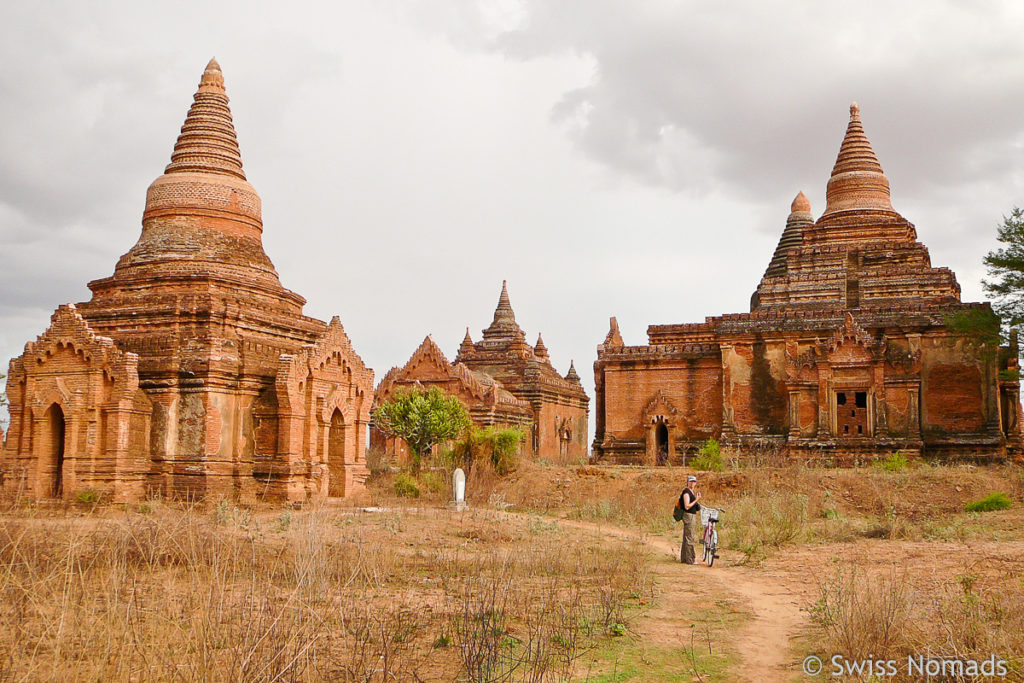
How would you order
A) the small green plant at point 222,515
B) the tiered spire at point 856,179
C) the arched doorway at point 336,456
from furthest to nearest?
the tiered spire at point 856,179
the arched doorway at point 336,456
the small green plant at point 222,515

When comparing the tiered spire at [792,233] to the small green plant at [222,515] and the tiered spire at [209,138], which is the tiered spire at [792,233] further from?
the small green plant at [222,515]

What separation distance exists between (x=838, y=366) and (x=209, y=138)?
18338 millimetres

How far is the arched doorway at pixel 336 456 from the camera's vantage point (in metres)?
20.2

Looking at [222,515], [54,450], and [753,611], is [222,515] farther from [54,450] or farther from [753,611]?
[753,611]

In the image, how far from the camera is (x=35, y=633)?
23.4 ft

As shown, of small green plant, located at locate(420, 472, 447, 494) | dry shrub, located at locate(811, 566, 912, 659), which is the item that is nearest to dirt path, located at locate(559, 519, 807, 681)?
dry shrub, located at locate(811, 566, 912, 659)

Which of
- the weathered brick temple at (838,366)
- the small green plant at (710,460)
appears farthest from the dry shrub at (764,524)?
the weathered brick temple at (838,366)

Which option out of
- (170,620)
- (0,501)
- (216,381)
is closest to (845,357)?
(216,381)

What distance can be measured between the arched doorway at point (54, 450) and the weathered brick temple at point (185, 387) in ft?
0.10

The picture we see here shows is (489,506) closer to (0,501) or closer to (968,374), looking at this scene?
(0,501)

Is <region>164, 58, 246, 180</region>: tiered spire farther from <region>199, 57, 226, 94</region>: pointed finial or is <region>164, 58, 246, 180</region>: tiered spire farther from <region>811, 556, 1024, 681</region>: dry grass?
<region>811, 556, 1024, 681</region>: dry grass

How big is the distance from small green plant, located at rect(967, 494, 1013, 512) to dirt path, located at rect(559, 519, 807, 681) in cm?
757

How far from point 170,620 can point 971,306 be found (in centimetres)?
2494

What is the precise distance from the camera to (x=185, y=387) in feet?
60.6
